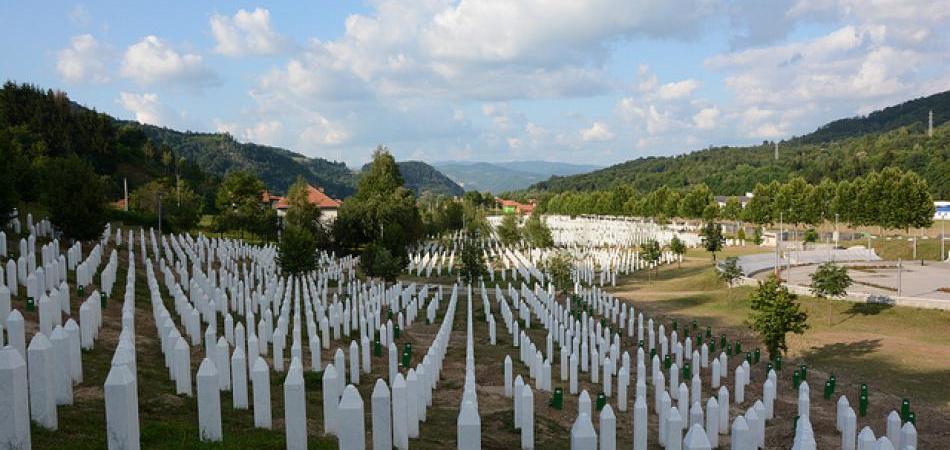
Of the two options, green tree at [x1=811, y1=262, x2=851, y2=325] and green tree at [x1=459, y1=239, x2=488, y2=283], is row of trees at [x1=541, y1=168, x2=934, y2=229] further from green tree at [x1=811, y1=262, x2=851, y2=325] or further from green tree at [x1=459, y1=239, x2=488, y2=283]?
green tree at [x1=459, y1=239, x2=488, y2=283]

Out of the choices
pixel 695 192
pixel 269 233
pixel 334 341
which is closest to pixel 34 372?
pixel 334 341

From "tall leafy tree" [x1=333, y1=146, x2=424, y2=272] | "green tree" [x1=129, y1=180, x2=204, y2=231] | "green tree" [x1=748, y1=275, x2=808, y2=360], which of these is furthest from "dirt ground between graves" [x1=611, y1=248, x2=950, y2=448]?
"green tree" [x1=129, y1=180, x2=204, y2=231]

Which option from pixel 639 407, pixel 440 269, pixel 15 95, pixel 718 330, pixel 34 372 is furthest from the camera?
pixel 15 95

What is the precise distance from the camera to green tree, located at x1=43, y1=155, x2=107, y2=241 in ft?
82.3

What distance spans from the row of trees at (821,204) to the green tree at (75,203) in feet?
184

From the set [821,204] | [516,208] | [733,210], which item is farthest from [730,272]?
[516,208]

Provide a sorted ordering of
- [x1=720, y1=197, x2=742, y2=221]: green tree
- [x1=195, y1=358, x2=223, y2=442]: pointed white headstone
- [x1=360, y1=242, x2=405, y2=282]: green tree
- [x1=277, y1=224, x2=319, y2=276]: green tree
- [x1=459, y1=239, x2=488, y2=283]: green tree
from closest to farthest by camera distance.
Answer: [x1=195, y1=358, x2=223, y2=442]: pointed white headstone < [x1=277, y1=224, x2=319, y2=276]: green tree < [x1=360, y1=242, x2=405, y2=282]: green tree < [x1=459, y1=239, x2=488, y2=283]: green tree < [x1=720, y1=197, x2=742, y2=221]: green tree

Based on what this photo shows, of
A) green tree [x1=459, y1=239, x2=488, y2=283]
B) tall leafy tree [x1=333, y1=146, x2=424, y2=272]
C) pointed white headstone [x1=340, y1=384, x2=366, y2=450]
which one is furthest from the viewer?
tall leafy tree [x1=333, y1=146, x2=424, y2=272]

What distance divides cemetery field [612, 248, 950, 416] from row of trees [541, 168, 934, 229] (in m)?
27.2

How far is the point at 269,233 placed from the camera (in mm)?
57281

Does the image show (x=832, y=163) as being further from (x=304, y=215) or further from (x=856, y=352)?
(x=856, y=352)

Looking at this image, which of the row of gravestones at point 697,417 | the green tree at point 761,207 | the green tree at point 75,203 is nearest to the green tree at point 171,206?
the green tree at point 75,203

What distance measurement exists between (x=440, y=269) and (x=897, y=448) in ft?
129

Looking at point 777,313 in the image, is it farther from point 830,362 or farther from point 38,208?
point 38,208
